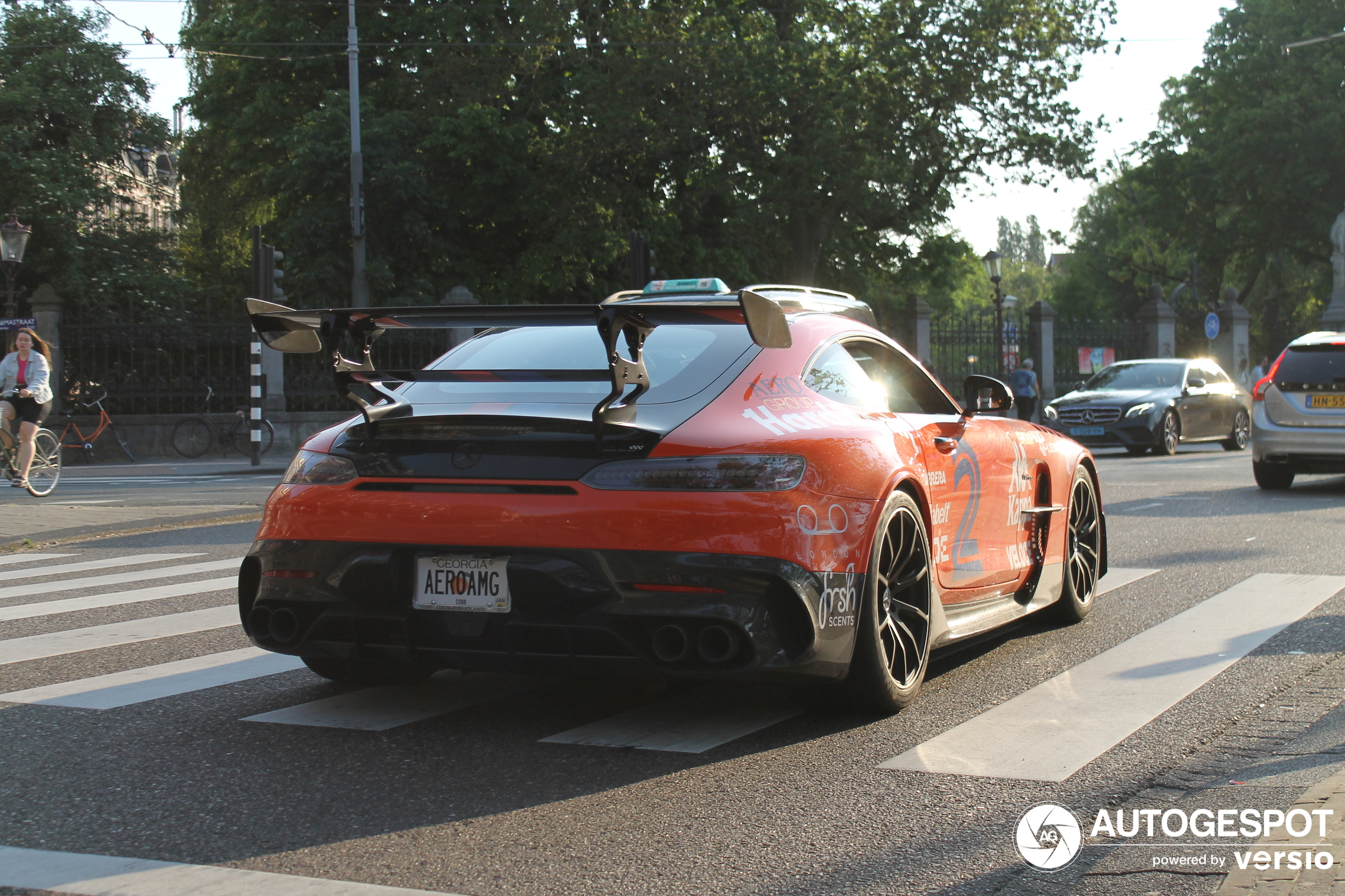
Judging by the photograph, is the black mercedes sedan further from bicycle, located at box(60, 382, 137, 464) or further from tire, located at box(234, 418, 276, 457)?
bicycle, located at box(60, 382, 137, 464)

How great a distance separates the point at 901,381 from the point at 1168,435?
2008cm

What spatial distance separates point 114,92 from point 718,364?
106ft

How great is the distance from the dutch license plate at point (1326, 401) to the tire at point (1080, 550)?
348 inches

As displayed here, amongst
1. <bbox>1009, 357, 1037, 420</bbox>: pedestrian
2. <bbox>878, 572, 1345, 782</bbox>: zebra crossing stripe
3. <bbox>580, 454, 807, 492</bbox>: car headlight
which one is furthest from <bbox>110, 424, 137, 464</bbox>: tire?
<bbox>580, 454, 807, 492</bbox>: car headlight

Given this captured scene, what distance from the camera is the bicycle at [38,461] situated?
624 inches

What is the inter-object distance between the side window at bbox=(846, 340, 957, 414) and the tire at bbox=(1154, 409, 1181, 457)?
19544 mm

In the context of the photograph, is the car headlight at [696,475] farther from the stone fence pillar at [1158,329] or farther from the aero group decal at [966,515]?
the stone fence pillar at [1158,329]

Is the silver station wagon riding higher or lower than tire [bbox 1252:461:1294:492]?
higher

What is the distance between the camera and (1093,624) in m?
6.73

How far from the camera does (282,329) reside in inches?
196

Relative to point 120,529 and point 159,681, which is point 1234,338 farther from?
point 159,681

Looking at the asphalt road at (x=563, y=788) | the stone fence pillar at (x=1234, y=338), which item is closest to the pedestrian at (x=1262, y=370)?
the stone fence pillar at (x=1234, y=338)

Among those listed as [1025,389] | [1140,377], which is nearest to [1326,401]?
[1140,377]

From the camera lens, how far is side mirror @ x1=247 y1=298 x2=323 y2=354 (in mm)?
4914
